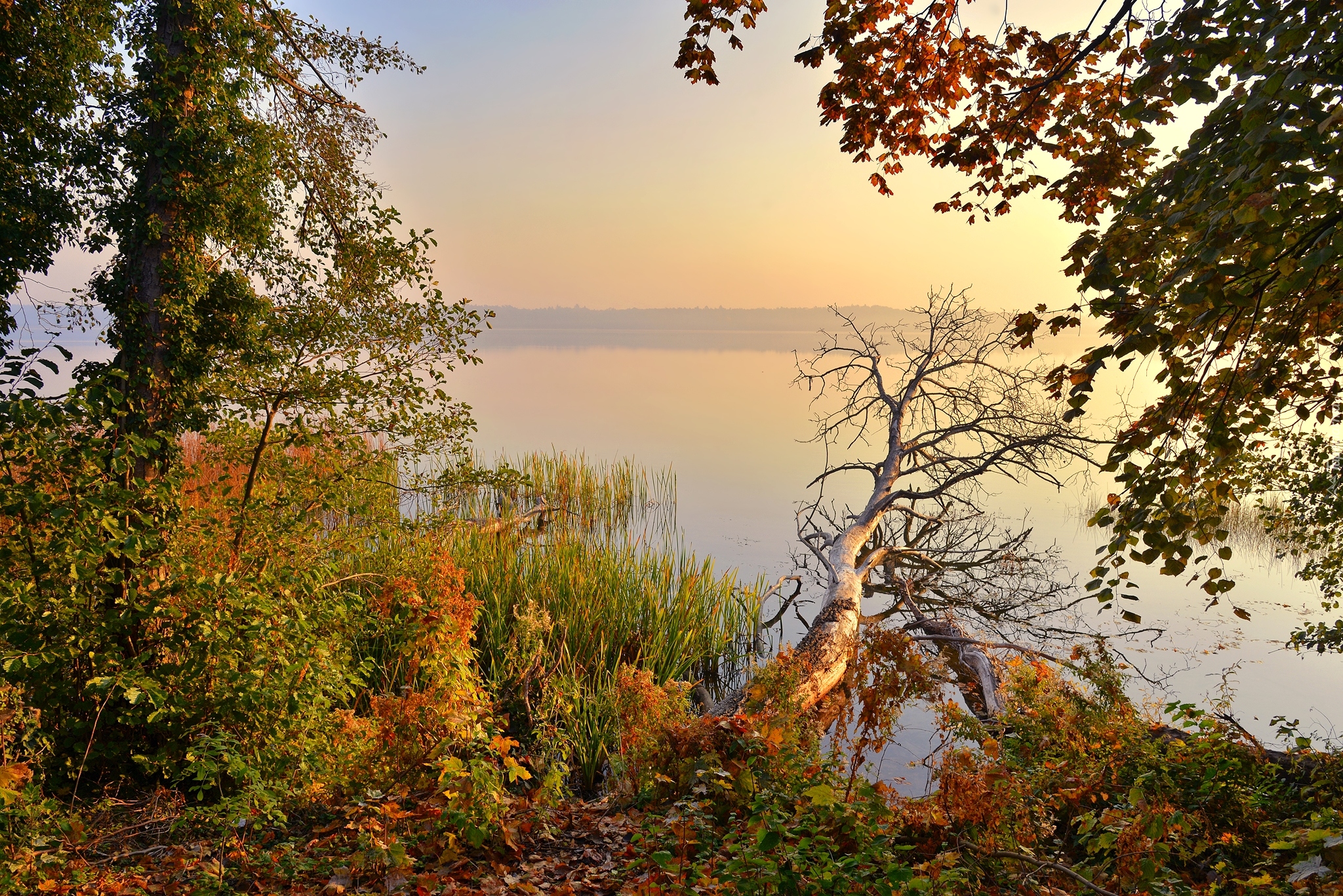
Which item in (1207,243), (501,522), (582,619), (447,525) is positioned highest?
(1207,243)

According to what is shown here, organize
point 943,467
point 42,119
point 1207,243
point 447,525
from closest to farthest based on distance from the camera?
point 1207,243 < point 42,119 < point 447,525 < point 943,467

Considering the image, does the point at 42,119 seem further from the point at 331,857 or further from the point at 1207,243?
the point at 1207,243

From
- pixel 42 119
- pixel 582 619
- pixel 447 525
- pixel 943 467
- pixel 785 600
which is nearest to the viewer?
pixel 42 119

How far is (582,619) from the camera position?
7.43 metres

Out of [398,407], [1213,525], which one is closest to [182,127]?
[398,407]

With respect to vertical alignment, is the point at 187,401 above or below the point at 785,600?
above

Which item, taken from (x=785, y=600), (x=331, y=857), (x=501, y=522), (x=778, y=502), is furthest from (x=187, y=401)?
(x=778, y=502)

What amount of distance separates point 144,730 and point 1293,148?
559 centimetres

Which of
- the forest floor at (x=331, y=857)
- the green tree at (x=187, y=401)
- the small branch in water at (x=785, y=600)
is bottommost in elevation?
the small branch in water at (x=785, y=600)

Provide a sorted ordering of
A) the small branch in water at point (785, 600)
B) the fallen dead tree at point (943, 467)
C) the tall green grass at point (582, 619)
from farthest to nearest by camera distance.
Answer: the small branch in water at point (785, 600)
the fallen dead tree at point (943, 467)
the tall green grass at point (582, 619)

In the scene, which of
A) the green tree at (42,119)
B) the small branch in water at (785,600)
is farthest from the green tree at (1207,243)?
the small branch in water at (785,600)

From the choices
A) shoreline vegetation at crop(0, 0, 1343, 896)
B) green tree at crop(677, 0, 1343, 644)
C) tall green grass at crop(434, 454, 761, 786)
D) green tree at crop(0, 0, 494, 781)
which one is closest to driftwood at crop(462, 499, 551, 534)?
tall green grass at crop(434, 454, 761, 786)

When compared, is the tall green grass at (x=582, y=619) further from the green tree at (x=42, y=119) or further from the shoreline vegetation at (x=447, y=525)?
the green tree at (x=42, y=119)

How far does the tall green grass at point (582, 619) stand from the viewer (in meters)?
5.86
